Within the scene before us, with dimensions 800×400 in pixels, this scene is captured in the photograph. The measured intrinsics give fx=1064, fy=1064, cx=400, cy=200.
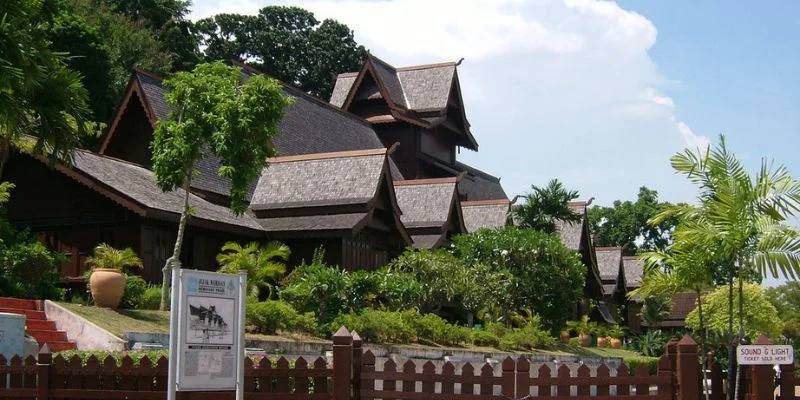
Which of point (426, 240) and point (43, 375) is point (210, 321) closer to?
point (43, 375)

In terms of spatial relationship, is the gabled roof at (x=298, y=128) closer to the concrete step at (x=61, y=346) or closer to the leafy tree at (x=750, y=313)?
the concrete step at (x=61, y=346)

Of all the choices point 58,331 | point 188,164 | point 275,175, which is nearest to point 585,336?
point 275,175

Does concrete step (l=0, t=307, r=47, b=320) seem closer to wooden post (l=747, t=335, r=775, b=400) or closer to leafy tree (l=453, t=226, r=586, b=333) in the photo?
wooden post (l=747, t=335, r=775, b=400)

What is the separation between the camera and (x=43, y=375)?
11.3m

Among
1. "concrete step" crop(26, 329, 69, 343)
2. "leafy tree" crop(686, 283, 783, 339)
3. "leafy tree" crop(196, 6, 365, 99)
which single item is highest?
"leafy tree" crop(196, 6, 365, 99)

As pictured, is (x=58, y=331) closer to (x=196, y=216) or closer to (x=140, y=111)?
(x=196, y=216)

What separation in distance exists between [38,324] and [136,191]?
7802 millimetres

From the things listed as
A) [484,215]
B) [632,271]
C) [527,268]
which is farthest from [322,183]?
[632,271]

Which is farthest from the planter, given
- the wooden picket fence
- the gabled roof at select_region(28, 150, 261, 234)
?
the wooden picket fence

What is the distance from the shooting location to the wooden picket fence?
1051cm

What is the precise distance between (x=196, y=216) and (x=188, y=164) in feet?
13.8

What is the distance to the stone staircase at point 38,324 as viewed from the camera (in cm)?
1734

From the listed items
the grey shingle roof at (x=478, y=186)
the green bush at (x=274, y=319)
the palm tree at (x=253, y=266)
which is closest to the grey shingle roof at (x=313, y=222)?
the palm tree at (x=253, y=266)

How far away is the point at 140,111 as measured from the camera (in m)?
31.7
